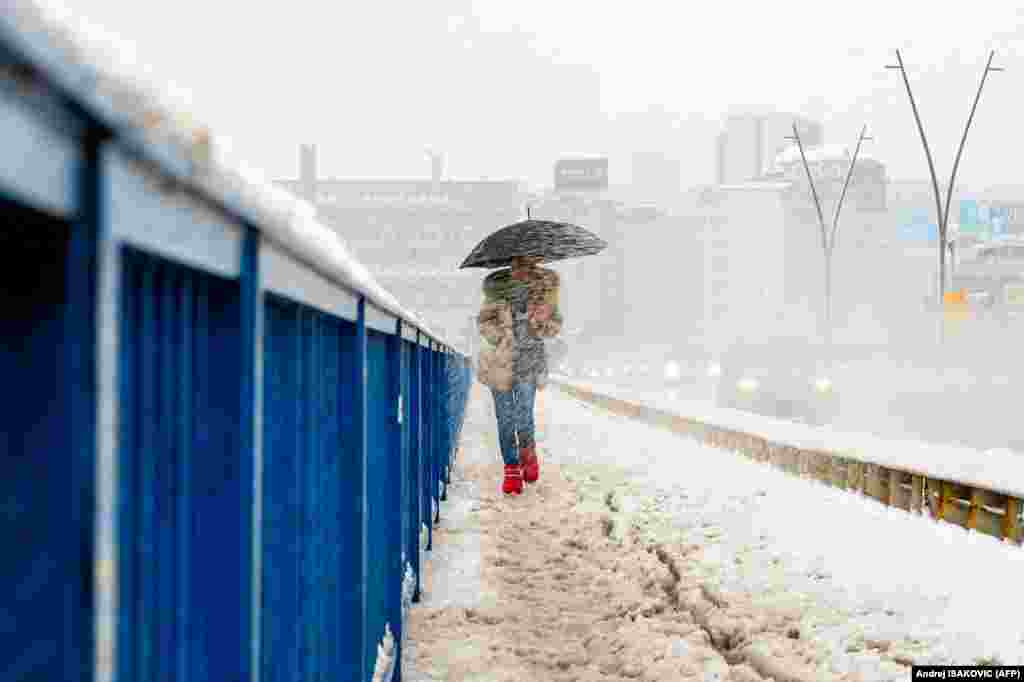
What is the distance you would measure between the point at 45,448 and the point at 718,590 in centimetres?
480

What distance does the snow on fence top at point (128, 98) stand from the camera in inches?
29.2

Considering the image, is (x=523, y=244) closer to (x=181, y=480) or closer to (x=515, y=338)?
(x=515, y=338)

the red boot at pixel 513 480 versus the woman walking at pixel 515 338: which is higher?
the woman walking at pixel 515 338

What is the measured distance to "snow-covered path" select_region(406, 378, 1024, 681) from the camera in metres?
4.26

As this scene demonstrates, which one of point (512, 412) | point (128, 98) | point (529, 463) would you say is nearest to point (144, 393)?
point (128, 98)

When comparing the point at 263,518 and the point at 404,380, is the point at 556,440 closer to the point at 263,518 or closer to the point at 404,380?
the point at 404,380

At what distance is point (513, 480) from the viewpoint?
9.43 meters

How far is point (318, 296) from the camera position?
2.22 meters

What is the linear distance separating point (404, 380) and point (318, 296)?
8.76 ft

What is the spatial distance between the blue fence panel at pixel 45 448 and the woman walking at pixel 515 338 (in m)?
8.10

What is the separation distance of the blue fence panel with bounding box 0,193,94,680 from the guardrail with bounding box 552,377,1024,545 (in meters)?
7.65

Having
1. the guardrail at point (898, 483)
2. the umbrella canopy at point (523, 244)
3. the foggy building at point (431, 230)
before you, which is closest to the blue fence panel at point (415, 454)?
the umbrella canopy at point (523, 244)

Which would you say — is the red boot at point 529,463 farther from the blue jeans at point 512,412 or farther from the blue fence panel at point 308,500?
the blue fence panel at point 308,500

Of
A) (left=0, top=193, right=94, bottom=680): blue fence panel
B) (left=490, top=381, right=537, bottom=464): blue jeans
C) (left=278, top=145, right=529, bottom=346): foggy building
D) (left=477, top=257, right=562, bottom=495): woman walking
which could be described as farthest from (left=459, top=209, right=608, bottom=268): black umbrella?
(left=278, top=145, right=529, bottom=346): foggy building
